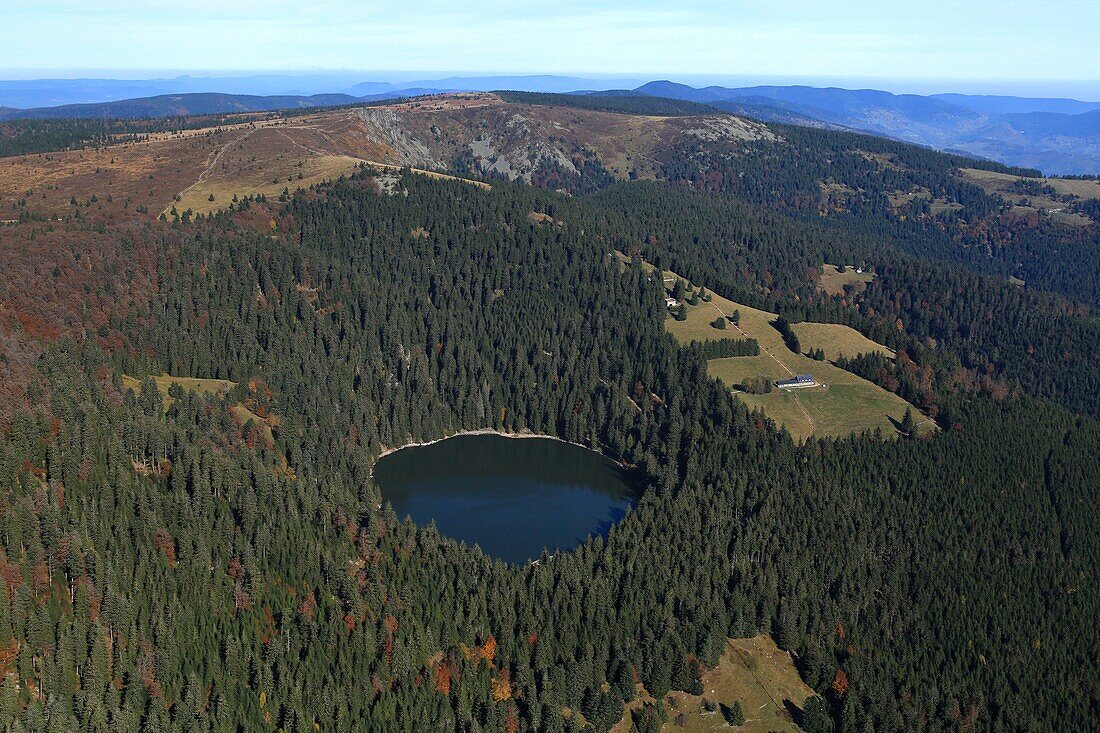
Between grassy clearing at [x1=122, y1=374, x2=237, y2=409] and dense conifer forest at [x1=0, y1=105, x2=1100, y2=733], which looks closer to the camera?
dense conifer forest at [x1=0, y1=105, x2=1100, y2=733]

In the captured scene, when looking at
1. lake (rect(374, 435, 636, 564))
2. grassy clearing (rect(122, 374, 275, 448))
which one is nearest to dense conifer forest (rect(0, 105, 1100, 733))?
grassy clearing (rect(122, 374, 275, 448))

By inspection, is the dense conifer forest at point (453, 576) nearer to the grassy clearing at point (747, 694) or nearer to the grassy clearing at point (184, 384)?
the grassy clearing at point (747, 694)

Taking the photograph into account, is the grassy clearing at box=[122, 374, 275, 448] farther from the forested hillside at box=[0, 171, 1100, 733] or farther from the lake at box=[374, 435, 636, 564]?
the lake at box=[374, 435, 636, 564]

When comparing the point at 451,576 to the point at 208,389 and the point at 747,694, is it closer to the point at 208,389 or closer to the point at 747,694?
the point at 747,694

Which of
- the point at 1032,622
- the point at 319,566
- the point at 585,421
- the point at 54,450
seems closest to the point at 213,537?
the point at 319,566

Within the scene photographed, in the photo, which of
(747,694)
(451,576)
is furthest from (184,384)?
(747,694)

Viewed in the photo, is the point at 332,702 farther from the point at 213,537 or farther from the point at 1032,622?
the point at 1032,622

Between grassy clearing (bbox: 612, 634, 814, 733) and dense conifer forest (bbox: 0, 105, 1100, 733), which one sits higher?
dense conifer forest (bbox: 0, 105, 1100, 733)
